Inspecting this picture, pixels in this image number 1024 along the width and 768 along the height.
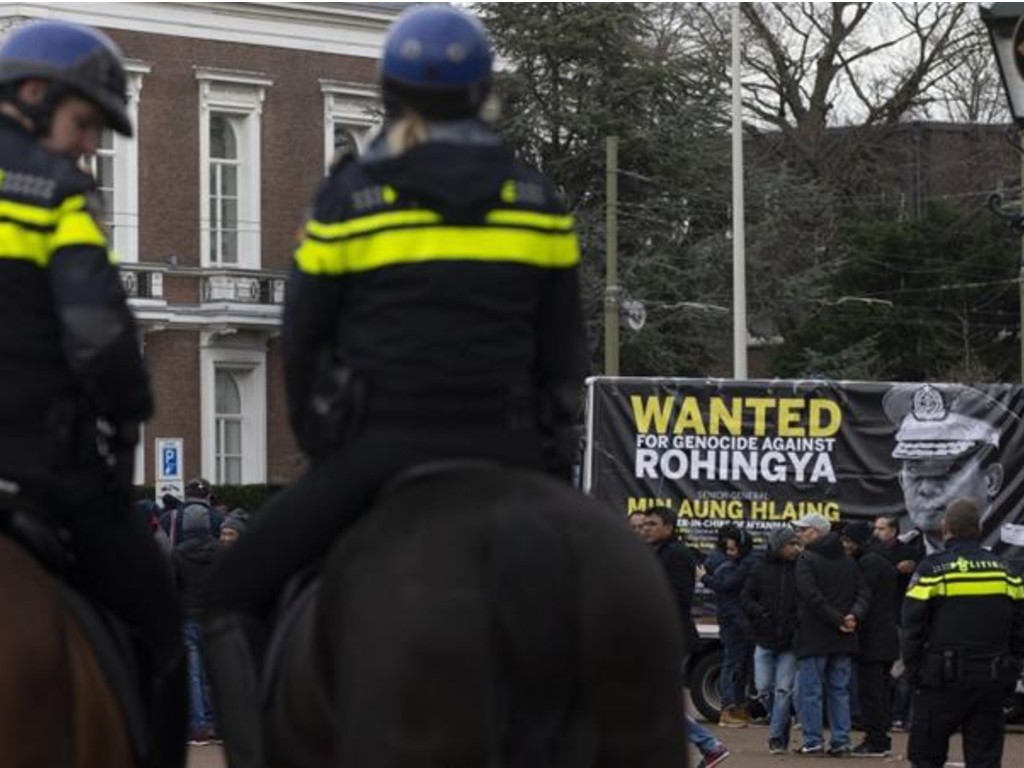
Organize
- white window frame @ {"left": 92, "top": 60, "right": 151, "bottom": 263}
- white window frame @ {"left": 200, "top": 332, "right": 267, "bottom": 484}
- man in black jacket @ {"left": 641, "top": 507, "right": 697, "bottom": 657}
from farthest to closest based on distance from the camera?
white window frame @ {"left": 200, "top": 332, "right": 267, "bottom": 484} < white window frame @ {"left": 92, "top": 60, "right": 151, "bottom": 263} < man in black jacket @ {"left": 641, "top": 507, "right": 697, "bottom": 657}

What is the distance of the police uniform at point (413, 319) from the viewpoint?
21.1 feet

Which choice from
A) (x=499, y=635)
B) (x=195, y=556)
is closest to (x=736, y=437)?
(x=195, y=556)

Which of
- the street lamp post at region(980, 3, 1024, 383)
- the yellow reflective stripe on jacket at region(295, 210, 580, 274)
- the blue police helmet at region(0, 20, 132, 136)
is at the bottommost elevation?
the yellow reflective stripe on jacket at region(295, 210, 580, 274)

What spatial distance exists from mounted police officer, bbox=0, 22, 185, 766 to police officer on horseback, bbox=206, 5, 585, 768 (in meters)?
0.46

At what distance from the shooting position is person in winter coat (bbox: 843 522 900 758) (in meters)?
23.6

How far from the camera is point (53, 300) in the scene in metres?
6.77

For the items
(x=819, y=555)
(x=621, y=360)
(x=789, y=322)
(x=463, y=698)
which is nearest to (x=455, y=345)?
(x=463, y=698)

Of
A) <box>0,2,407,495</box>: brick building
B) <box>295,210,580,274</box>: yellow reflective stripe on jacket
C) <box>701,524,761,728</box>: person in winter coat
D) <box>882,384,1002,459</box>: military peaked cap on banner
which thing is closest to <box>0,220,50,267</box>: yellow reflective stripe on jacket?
<box>295,210,580,274</box>: yellow reflective stripe on jacket

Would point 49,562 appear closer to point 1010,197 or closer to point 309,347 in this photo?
point 309,347

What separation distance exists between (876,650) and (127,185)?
3394 cm

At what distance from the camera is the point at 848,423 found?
90.0 ft

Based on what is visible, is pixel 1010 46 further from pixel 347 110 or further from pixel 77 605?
pixel 347 110

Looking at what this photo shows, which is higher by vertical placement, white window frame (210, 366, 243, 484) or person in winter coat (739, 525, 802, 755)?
white window frame (210, 366, 243, 484)

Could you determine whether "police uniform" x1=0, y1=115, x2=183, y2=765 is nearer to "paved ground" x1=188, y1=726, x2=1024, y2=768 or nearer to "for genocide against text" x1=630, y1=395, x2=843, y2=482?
"paved ground" x1=188, y1=726, x2=1024, y2=768
